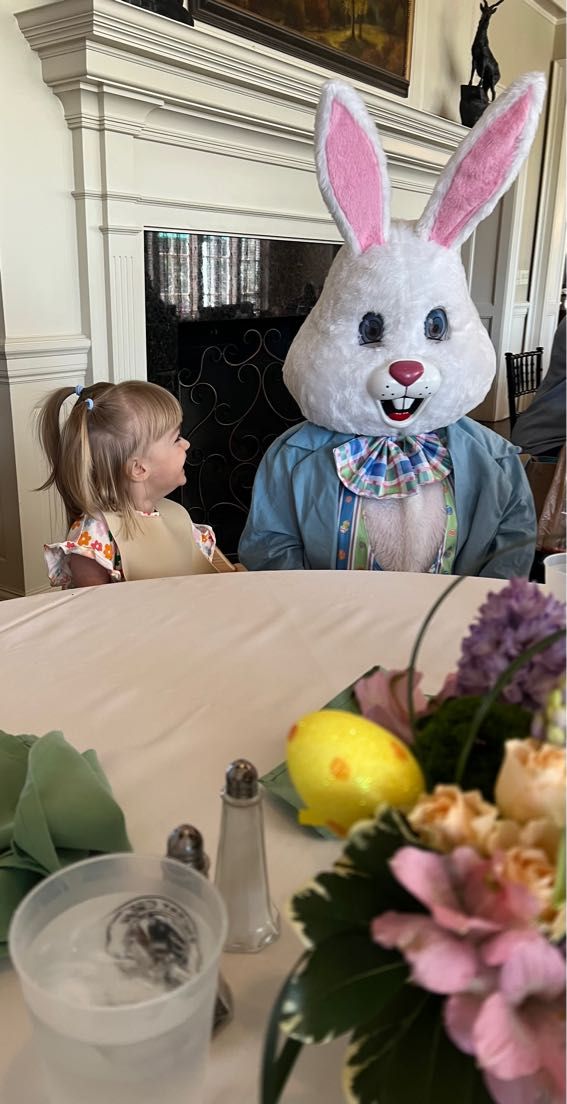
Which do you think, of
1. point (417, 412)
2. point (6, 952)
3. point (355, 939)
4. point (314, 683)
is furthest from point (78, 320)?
point (355, 939)

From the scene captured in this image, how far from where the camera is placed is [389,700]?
0.39m

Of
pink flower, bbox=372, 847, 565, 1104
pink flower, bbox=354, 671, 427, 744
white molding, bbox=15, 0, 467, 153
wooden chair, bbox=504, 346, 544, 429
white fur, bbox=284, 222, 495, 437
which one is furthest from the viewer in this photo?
wooden chair, bbox=504, 346, 544, 429

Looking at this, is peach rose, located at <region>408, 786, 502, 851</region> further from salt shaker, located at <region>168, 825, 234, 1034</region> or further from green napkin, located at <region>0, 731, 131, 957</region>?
green napkin, located at <region>0, 731, 131, 957</region>

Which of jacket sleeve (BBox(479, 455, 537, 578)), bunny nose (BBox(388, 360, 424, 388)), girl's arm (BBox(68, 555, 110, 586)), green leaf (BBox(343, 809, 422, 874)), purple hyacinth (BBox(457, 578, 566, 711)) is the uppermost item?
bunny nose (BBox(388, 360, 424, 388))

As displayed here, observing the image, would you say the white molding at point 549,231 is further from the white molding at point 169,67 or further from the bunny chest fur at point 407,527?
the bunny chest fur at point 407,527

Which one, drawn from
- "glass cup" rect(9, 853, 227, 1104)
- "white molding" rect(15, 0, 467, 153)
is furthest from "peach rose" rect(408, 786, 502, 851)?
"white molding" rect(15, 0, 467, 153)

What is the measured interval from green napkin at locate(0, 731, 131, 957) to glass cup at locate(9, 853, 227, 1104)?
0.12m

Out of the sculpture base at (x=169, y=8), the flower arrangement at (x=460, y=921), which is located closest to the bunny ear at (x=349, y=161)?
the flower arrangement at (x=460, y=921)

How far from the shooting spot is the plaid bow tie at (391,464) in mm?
1348

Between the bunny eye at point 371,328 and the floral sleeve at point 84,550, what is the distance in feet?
1.71

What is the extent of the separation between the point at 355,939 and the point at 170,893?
0.40ft

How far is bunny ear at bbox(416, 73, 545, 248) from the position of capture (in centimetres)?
120

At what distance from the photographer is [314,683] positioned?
836 millimetres

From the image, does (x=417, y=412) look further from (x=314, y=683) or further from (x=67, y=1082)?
(x=67, y=1082)
